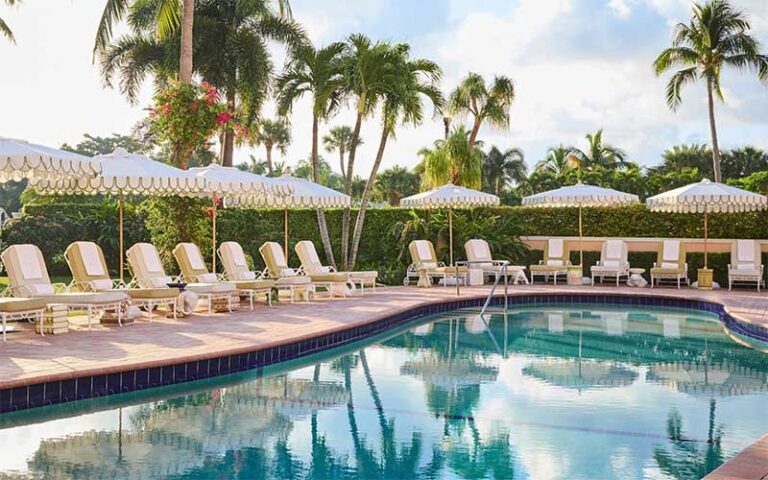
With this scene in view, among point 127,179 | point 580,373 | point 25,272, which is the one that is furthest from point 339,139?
point 580,373

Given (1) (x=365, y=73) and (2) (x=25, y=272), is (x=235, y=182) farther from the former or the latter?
(1) (x=365, y=73)

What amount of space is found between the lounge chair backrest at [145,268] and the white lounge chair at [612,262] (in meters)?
11.1

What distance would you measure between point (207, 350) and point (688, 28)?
22499 millimetres

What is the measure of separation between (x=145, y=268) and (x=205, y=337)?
3245 mm

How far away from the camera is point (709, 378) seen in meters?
8.99

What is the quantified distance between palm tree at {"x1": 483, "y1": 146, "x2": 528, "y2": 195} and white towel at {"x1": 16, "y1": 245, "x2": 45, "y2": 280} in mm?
41560

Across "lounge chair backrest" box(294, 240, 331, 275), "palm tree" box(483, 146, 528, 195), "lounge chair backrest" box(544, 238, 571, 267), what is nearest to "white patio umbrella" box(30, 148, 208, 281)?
"lounge chair backrest" box(294, 240, 331, 275)

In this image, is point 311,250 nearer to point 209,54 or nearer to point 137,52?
point 209,54

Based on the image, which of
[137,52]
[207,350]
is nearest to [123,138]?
[137,52]

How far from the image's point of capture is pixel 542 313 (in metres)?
15.5

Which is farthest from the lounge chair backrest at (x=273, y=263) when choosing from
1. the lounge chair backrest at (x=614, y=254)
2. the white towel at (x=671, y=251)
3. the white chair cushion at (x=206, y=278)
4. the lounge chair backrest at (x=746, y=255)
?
the lounge chair backrest at (x=746, y=255)

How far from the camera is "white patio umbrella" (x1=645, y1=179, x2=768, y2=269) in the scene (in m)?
17.5

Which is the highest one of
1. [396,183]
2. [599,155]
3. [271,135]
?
[271,135]

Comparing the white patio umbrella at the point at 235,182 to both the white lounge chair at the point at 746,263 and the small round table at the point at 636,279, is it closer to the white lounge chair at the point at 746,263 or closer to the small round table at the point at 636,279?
the small round table at the point at 636,279
